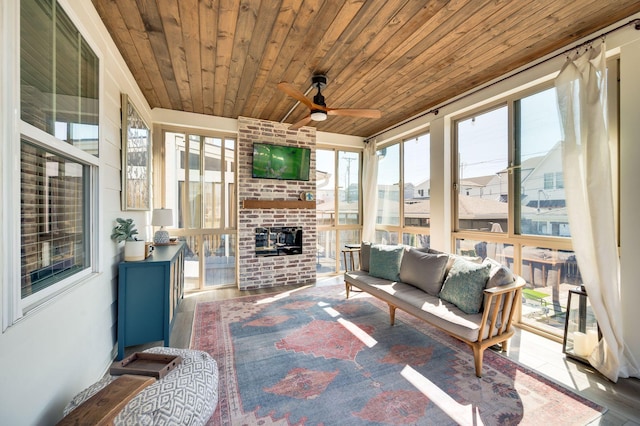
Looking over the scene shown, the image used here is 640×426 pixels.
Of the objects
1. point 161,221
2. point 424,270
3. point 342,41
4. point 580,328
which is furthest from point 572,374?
point 161,221

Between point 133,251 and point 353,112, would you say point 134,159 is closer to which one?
point 133,251

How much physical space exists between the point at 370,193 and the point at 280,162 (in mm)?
1871

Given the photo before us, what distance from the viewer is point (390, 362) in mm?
2359

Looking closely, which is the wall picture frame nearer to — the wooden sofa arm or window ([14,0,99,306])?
window ([14,0,99,306])

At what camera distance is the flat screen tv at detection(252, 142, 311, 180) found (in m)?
4.59

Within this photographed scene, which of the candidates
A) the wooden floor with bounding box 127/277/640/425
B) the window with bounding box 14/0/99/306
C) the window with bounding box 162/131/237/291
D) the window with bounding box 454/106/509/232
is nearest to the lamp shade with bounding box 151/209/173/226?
the window with bounding box 162/131/237/291

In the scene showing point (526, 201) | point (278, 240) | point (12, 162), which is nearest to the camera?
point (12, 162)

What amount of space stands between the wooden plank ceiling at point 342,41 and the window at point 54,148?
0.72 m

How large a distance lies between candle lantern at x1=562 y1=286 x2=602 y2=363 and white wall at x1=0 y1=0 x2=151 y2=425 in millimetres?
3741

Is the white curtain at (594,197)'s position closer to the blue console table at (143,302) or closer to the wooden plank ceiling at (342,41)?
the wooden plank ceiling at (342,41)

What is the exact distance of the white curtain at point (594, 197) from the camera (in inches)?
84.4

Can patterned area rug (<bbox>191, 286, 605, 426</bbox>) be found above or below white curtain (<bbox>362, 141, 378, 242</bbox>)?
below

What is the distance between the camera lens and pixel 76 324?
1715 mm

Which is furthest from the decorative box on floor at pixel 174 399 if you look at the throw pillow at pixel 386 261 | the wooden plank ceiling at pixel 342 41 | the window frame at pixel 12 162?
the wooden plank ceiling at pixel 342 41
